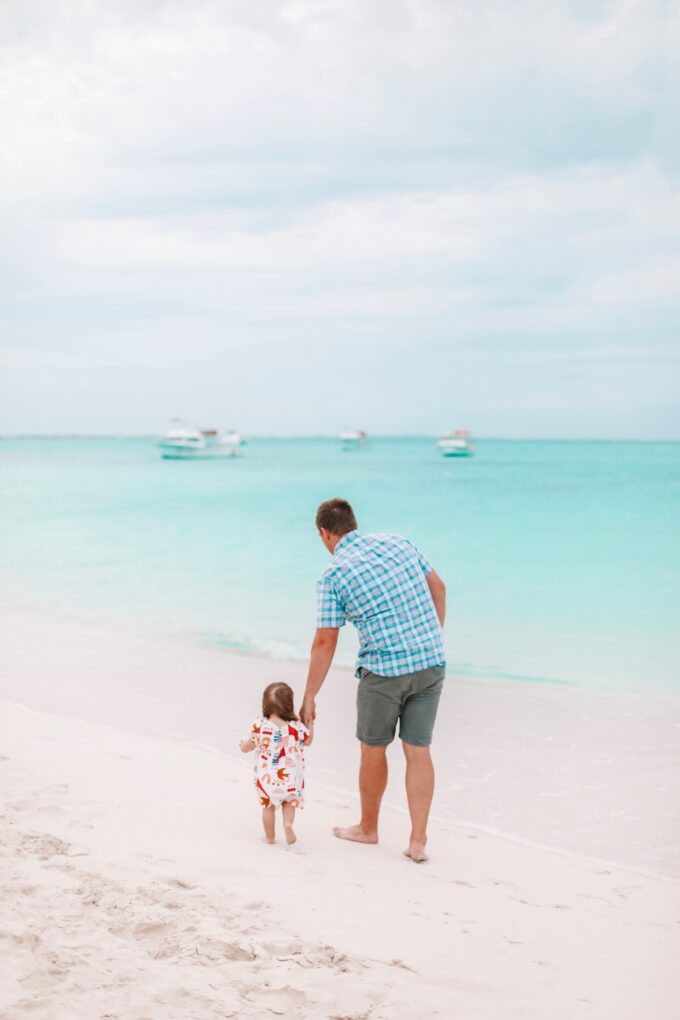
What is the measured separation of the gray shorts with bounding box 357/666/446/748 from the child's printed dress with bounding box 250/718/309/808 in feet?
1.07

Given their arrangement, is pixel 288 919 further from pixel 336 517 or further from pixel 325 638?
pixel 336 517

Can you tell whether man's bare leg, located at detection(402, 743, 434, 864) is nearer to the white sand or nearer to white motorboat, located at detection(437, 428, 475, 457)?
the white sand

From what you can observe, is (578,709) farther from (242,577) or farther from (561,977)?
(242,577)

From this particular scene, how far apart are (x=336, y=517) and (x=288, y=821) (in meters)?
1.53

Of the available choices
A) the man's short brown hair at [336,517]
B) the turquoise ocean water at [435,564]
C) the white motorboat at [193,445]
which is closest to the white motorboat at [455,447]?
the white motorboat at [193,445]

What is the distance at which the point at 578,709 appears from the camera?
8.48 meters

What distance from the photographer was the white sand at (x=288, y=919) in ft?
9.89

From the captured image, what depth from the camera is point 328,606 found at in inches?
173

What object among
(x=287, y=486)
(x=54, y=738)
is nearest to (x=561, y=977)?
(x=54, y=738)

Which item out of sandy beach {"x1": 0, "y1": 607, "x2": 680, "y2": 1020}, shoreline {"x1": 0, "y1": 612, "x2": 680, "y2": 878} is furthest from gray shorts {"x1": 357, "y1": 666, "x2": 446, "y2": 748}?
shoreline {"x1": 0, "y1": 612, "x2": 680, "y2": 878}

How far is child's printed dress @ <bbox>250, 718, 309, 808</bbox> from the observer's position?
4.47 metres

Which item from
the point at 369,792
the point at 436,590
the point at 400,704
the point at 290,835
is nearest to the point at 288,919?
the point at 290,835

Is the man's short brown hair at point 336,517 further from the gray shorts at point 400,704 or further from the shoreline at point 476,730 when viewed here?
the shoreline at point 476,730

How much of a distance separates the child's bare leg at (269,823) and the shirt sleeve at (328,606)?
982 millimetres
